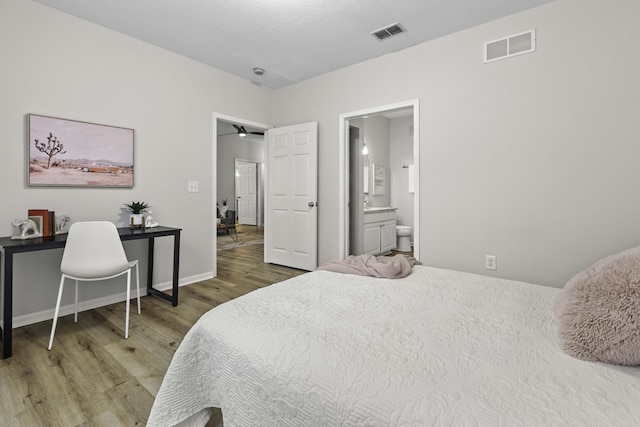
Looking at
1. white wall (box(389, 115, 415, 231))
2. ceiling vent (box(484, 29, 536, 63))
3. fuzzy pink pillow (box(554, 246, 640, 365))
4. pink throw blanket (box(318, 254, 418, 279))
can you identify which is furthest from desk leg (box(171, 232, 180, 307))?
white wall (box(389, 115, 415, 231))

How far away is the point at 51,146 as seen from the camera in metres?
2.59

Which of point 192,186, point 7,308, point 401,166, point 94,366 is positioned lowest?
point 94,366

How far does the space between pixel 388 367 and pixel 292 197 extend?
137 inches

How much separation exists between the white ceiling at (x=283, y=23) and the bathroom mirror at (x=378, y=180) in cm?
279

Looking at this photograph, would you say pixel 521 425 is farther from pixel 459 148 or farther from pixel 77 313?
pixel 77 313

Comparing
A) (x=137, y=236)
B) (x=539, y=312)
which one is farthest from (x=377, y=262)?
(x=137, y=236)

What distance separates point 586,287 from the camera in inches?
42.8

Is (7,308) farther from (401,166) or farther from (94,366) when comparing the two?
(401,166)

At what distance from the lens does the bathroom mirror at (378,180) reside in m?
6.12

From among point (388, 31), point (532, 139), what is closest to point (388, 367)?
point (532, 139)

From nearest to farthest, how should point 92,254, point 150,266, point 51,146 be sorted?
point 92,254
point 51,146
point 150,266

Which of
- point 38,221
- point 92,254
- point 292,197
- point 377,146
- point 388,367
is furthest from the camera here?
point 377,146

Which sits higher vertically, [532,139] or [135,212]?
[532,139]

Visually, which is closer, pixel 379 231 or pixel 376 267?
pixel 376 267
